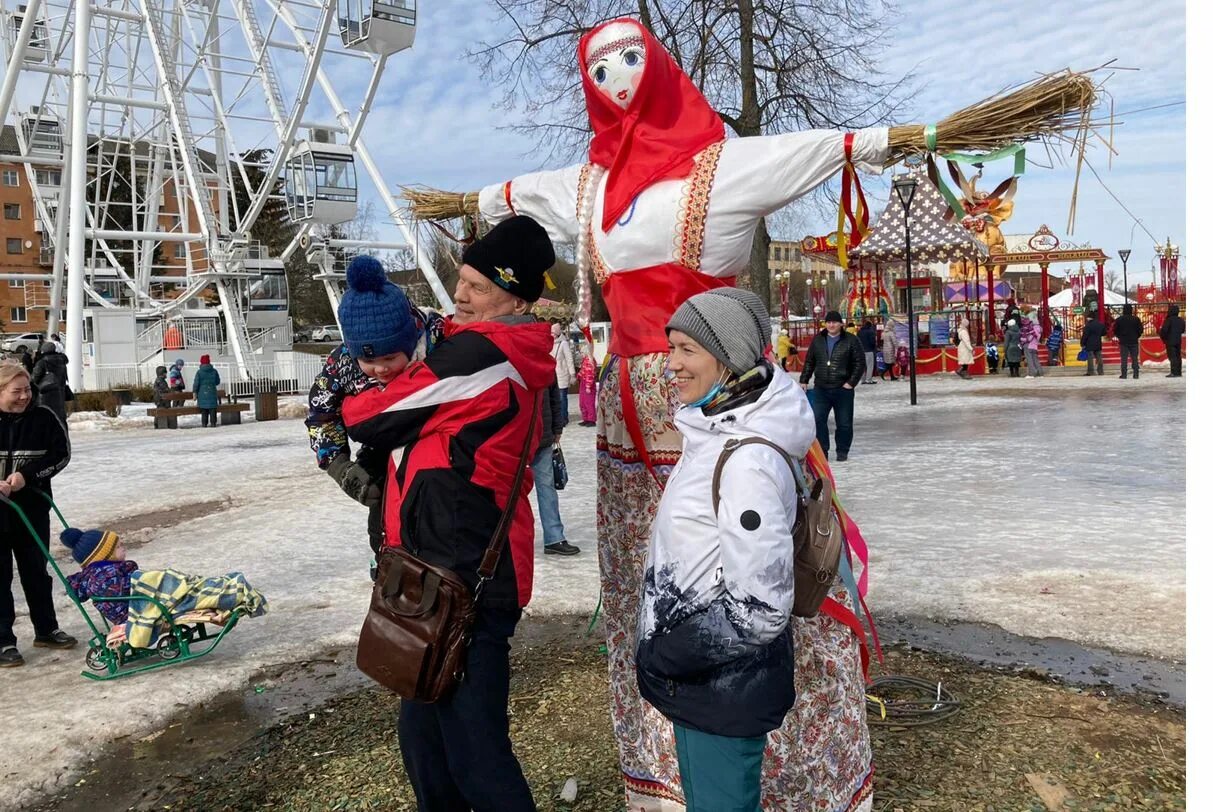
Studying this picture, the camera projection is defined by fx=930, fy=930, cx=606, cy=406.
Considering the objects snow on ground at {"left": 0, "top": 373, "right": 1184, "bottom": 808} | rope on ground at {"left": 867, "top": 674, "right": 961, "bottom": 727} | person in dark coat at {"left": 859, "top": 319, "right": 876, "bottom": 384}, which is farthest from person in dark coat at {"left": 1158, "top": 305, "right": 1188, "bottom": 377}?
rope on ground at {"left": 867, "top": 674, "right": 961, "bottom": 727}

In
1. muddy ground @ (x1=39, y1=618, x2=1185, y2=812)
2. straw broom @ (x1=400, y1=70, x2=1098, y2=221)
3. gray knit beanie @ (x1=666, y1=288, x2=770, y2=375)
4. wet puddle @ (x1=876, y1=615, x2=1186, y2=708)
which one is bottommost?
wet puddle @ (x1=876, y1=615, x2=1186, y2=708)

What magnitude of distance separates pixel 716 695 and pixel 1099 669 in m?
2.73

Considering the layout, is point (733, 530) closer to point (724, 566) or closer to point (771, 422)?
point (724, 566)

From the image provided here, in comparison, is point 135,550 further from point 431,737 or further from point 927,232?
point 927,232

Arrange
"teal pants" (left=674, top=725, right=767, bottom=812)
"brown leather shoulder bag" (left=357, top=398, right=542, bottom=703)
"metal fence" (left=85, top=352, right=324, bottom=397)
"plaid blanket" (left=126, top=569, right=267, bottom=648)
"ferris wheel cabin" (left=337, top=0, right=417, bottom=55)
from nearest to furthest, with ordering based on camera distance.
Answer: "teal pants" (left=674, top=725, right=767, bottom=812)
"brown leather shoulder bag" (left=357, top=398, right=542, bottom=703)
"plaid blanket" (left=126, top=569, right=267, bottom=648)
"ferris wheel cabin" (left=337, top=0, right=417, bottom=55)
"metal fence" (left=85, top=352, right=324, bottom=397)

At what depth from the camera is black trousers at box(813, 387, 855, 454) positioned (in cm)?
1005

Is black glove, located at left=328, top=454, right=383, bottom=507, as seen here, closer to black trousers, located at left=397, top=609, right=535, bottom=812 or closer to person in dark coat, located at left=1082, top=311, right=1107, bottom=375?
black trousers, located at left=397, top=609, right=535, bottom=812

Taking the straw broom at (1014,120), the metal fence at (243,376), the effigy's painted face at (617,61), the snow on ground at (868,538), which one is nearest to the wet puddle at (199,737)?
the snow on ground at (868,538)

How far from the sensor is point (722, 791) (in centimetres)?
193

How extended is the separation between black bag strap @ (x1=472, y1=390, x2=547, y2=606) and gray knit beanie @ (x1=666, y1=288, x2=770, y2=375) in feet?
1.72

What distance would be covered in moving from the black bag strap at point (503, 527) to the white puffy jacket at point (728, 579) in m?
0.40

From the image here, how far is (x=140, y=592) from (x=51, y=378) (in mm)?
5523

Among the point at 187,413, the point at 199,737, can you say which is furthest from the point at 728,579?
the point at 187,413

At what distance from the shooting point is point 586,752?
3.25 metres
